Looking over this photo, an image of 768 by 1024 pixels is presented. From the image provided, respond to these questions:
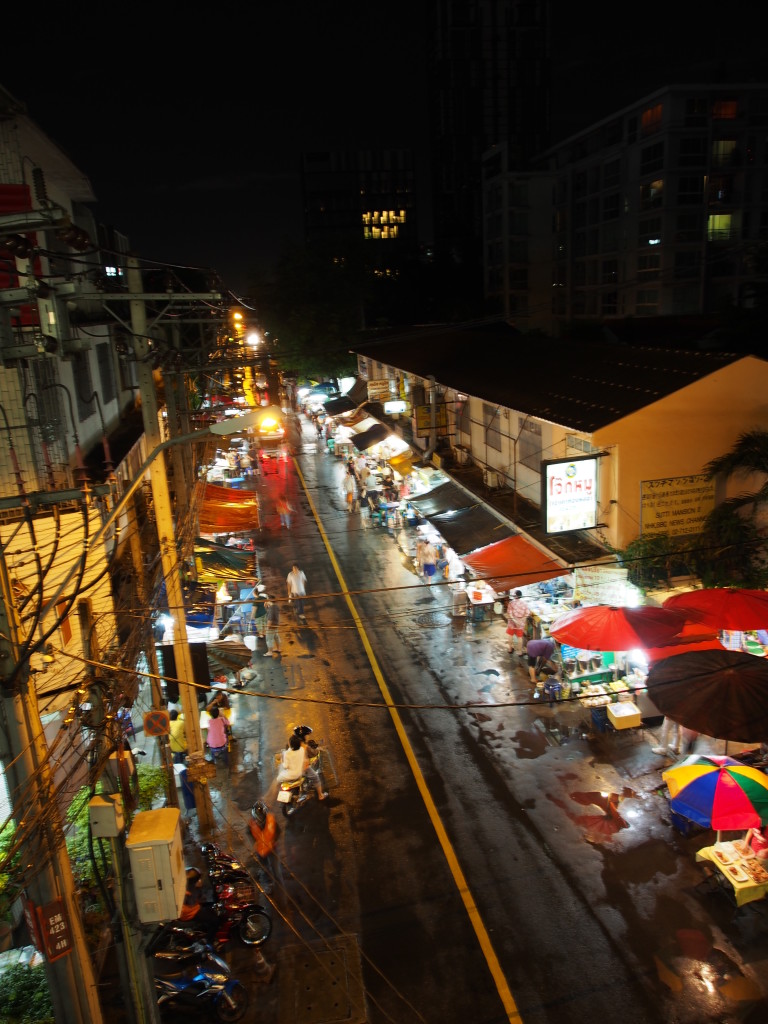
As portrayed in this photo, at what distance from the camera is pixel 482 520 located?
1959cm

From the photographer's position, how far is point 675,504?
1553 cm

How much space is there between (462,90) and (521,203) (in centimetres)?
6946

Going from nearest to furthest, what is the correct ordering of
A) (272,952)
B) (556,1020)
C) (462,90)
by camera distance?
(556,1020) → (272,952) → (462,90)

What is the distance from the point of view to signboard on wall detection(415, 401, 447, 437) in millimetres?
26188

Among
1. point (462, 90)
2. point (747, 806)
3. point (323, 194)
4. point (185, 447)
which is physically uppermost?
point (462, 90)

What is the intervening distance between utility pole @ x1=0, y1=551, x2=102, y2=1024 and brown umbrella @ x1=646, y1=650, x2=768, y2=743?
27.3ft

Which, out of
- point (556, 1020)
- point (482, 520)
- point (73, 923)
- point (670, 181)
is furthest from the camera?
point (670, 181)

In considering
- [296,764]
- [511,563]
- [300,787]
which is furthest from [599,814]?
[511,563]

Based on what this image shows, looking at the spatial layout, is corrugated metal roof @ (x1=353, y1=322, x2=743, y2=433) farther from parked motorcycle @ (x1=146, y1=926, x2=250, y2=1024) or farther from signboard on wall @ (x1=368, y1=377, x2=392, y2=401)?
parked motorcycle @ (x1=146, y1=926, x2=250, y2=1024)

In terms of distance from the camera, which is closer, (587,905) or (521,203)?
(587,905)

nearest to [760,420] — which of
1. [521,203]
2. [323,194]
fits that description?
[521,203]

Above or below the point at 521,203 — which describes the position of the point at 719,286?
below

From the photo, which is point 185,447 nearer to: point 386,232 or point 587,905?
point 587,905

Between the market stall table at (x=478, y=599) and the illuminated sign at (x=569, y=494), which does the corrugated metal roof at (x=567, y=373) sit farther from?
the market stall table at (x=478, y=599)
